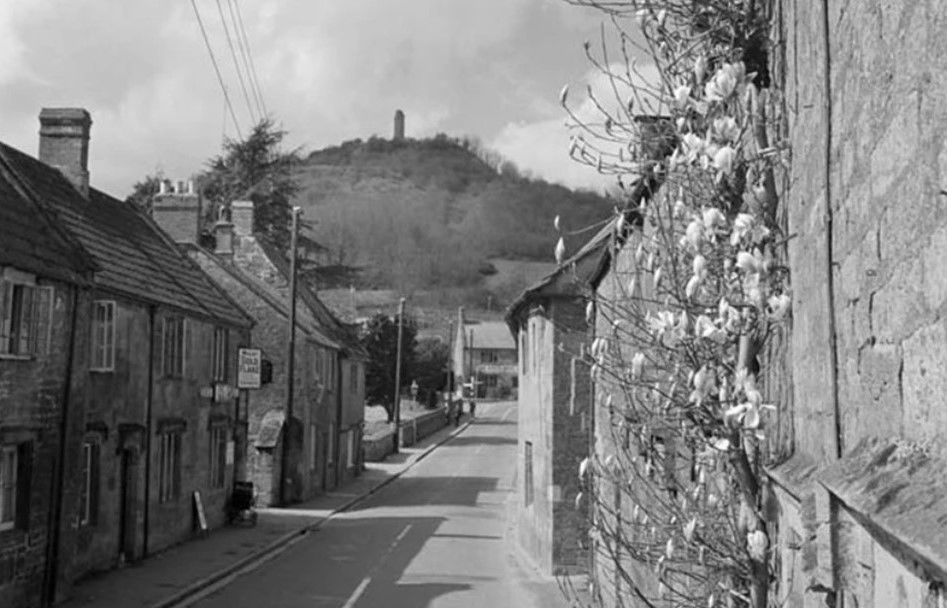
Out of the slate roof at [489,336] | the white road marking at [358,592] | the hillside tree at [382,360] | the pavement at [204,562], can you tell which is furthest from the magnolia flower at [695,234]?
the slate roof at [489,336]

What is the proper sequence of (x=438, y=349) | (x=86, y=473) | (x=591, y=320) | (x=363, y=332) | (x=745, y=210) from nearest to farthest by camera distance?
(x=745, y=210)
(x=591, y=320)
(x=86, y=473)
(x=363, y=332)
(x=438, y=349)

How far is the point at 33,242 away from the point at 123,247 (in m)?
7.87

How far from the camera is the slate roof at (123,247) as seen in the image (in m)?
22.0

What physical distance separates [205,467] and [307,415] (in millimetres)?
10896

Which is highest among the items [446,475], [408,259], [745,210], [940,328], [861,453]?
[408,259]

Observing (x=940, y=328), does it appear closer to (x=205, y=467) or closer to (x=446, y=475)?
(x=205, y=467)

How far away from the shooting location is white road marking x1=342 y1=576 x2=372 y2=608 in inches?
744

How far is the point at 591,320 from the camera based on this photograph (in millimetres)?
6988

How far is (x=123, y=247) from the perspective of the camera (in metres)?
25.5

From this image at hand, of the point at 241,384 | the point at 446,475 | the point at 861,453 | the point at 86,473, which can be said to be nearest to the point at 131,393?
the point at 86,473

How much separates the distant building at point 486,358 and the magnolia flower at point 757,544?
120515 millimetres

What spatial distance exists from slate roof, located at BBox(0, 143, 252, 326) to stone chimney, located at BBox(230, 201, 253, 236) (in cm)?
1115

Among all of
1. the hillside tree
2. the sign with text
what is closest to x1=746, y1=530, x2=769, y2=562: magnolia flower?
the sign with text

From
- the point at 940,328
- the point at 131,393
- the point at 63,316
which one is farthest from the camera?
the point at 131,393
